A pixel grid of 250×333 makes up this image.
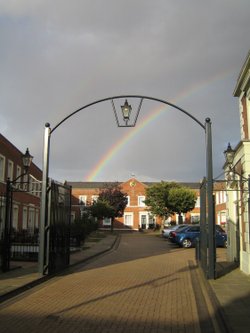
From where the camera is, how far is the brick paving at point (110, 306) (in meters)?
7.80

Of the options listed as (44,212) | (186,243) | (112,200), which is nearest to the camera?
(44,212)

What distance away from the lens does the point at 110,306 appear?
9617 millimetres

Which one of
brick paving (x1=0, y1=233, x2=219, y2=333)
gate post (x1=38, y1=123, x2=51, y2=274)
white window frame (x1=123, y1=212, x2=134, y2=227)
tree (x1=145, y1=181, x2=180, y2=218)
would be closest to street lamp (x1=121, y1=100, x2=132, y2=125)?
gate post (x1=38, y1=123, x2=51, y2=274)

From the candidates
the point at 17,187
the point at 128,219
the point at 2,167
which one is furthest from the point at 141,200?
the point at 17,187

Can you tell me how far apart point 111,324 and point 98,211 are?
48.8 m

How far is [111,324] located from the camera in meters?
7.94

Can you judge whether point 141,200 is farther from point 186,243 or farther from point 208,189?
point 208,189

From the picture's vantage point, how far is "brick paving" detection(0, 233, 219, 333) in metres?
7.80

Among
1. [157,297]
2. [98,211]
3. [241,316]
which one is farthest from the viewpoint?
[98,211]

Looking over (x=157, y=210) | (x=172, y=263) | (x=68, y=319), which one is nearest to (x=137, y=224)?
(x=157, y=210)

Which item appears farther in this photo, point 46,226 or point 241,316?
point 46,226

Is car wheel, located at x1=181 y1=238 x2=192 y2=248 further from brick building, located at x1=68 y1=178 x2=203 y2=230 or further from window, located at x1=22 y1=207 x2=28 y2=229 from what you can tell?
brick building, located at x1=68 y1=178 x2=203 y2=230

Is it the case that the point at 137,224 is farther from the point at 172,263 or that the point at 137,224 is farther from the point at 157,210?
the point at 172,263

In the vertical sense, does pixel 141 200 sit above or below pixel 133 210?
above
